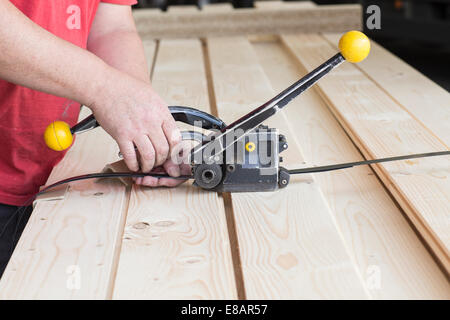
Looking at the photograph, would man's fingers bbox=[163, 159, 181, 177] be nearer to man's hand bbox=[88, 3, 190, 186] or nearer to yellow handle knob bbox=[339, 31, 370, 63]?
man's hand bbox=[88, 3, 190, 186]

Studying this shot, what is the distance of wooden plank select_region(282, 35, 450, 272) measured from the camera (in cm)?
122

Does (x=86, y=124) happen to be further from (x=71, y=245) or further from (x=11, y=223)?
(x=11, y=223)

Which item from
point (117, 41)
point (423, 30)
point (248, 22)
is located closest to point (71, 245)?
point (117, 41)

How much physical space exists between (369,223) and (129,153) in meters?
0.55

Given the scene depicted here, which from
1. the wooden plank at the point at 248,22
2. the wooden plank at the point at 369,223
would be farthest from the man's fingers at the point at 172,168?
the wooden plank at the point at 248,22

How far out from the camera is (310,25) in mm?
3264

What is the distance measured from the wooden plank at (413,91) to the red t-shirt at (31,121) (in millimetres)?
1052

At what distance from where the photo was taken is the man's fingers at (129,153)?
1386 mm

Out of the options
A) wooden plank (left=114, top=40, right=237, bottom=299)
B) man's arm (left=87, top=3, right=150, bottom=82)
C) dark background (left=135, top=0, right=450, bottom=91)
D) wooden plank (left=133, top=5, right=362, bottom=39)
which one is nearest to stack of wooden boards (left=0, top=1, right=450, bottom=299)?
wooden plank (left=114, top=40, right=237, bottom=299)

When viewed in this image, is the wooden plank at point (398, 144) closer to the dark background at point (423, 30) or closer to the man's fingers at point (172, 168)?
the man's fingers at point (172, 168)

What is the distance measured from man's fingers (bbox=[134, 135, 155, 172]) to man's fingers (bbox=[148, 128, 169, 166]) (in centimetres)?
1

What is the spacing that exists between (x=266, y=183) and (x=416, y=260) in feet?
1.31

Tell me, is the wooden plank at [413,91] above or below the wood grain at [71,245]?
above

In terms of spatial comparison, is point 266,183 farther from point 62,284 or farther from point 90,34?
point 90,34
